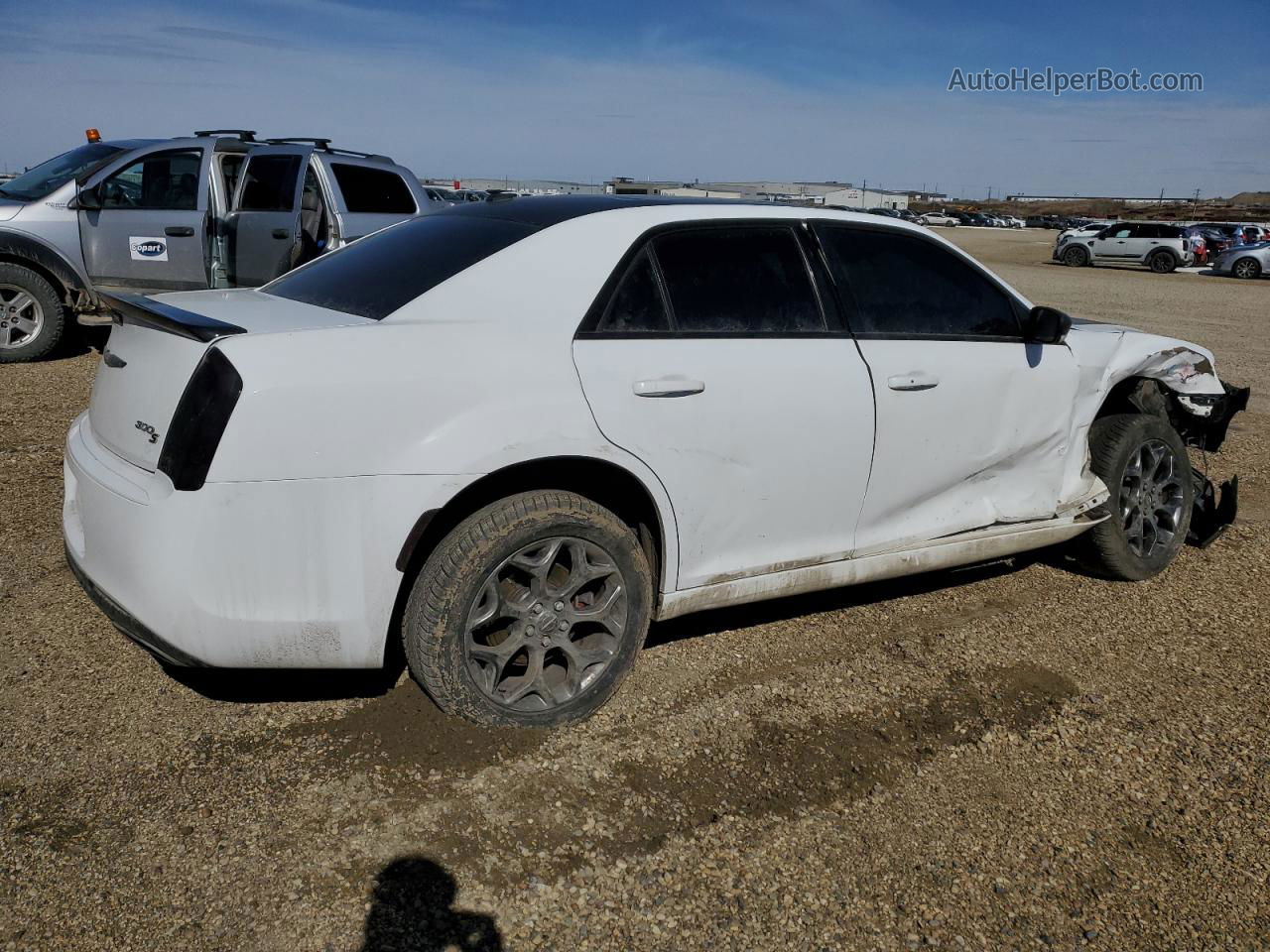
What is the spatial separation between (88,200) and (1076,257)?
105ft

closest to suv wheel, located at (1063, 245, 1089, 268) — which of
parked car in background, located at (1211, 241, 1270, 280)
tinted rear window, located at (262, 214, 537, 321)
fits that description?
parked car in background, located at (1211, 241, 1270, 280)

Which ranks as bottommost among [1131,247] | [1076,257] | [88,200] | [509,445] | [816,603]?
[1076,257]

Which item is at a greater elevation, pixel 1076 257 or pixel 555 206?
pixel 555 206

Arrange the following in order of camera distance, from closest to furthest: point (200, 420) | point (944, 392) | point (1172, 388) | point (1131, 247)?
1. point (200, 420)
2. point (944, 392)
3. point (1172, 388)
4. point (1131, 247)

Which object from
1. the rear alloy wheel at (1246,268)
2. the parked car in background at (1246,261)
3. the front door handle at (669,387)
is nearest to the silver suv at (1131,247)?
the parked car in background at (1246,261)

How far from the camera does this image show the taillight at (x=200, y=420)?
253cm

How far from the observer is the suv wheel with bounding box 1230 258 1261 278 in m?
28.8

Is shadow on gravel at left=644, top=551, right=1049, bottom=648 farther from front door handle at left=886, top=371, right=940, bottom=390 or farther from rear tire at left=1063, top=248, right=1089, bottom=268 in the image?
rear tire at left=1063, top=248, right=1089, bottom=268

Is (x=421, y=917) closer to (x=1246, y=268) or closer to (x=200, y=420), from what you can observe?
(x=200, y=420)

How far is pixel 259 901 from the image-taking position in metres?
2.37

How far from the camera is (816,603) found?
4332 mm

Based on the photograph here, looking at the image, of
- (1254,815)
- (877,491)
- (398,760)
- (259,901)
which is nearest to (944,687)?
(877,491)

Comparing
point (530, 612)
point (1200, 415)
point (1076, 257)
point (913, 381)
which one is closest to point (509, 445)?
point (530, 612)

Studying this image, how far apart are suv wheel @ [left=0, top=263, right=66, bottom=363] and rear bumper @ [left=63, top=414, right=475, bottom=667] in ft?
21.9
